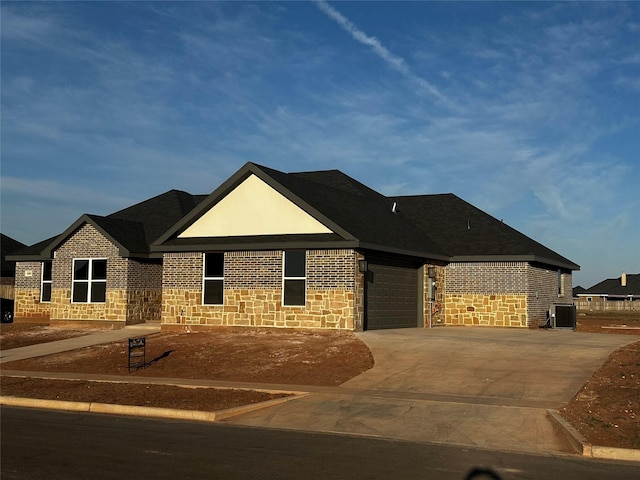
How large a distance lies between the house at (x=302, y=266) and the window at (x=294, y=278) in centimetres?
4

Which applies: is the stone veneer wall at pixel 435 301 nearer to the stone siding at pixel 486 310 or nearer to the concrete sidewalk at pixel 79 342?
the stone siding at pixel 486 310

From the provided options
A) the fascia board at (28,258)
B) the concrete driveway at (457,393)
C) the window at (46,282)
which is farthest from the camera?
the window at (46,282)

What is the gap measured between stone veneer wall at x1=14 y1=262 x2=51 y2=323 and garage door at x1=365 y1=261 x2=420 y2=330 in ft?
54.2

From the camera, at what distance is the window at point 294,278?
2434 centimetres

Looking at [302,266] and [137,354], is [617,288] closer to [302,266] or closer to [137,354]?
[302,266]

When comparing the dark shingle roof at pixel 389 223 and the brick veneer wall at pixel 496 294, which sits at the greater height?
the dark shingle roof at pixel 389 223

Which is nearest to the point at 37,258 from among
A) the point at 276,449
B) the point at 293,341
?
the point at 293,341

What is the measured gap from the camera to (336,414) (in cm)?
1316

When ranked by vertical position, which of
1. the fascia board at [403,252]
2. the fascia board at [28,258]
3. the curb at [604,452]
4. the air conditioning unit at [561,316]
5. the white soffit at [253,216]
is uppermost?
the white soffit at [253,216]

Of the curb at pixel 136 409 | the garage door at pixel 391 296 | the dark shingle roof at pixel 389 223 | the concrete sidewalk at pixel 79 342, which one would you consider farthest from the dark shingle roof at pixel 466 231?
the curb at pixel 136 409

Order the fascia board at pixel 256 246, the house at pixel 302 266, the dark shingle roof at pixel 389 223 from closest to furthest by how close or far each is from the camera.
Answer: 1. the fascia board at pixel 256 246
2. the house at pixel 302 266
3. the dark shingle roof at pixel 389 223

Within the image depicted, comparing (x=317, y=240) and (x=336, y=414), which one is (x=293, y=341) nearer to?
(x=317, y=240)

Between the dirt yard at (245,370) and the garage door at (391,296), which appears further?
the garage door at (391,296)

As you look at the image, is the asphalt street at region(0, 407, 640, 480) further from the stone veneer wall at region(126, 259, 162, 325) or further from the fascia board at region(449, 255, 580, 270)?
the fascia board at region(449, 255, 580, 270)
